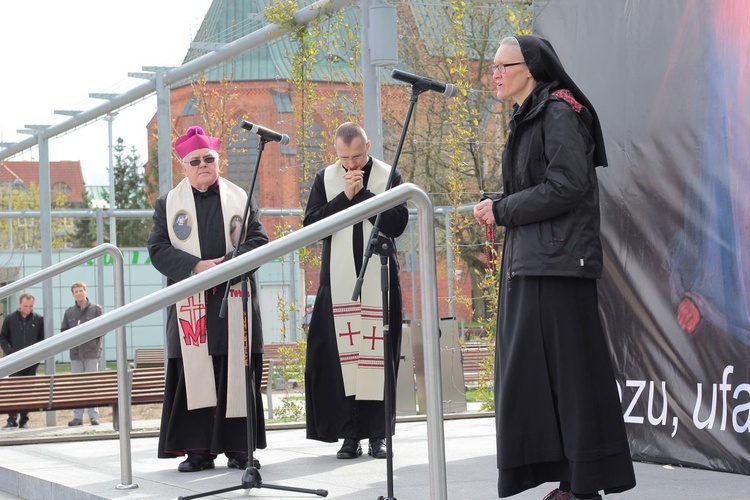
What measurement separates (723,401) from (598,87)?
6.14ft

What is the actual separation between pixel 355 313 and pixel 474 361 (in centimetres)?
604

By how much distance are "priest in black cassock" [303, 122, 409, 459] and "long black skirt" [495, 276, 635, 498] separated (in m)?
2.10

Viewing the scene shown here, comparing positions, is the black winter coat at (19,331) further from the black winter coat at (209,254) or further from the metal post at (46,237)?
the black winter coat at (209,254)

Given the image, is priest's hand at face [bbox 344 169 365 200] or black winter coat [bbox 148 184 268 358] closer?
priest's hand at face [bbox 344 169 365 200]

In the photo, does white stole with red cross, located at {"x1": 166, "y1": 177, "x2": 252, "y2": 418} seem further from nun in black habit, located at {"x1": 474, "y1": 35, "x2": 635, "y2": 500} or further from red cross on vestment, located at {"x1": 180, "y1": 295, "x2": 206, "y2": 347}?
nun in black habit, located at {"x1": 474, "y1": 35, "x2": 635, "y2": 500}

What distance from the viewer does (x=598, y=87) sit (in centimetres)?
608

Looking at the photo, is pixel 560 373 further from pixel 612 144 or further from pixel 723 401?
pixel 612 144

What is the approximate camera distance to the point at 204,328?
20.1 ft

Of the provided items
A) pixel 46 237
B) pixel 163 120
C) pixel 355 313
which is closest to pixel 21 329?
pixel 46 237

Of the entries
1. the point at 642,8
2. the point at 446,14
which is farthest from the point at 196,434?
the point at 446,14

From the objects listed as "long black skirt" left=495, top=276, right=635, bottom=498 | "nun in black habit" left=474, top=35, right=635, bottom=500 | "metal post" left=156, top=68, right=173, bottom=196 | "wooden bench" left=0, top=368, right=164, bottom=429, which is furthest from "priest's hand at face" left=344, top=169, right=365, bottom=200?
"wooden bench" left=0, top=368, right=164, bottom=429

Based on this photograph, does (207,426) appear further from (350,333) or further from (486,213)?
(486,213)

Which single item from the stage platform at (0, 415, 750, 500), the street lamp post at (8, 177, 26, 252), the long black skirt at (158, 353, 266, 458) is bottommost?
the stage platform at (0, 415, 750, 500)

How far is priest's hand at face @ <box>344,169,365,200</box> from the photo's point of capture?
5.82 metres
